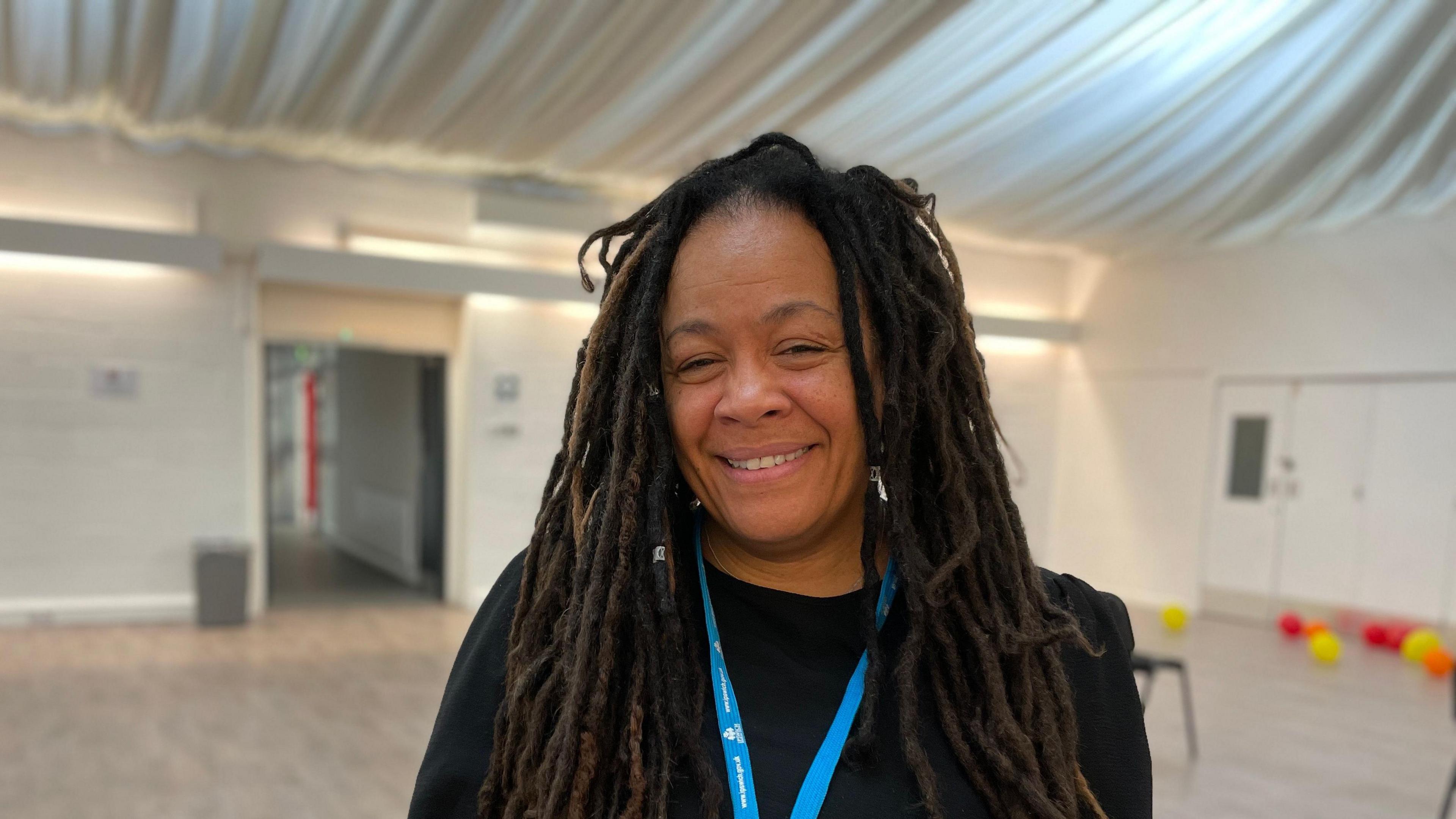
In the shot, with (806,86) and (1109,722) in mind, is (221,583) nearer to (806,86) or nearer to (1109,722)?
(806,86)

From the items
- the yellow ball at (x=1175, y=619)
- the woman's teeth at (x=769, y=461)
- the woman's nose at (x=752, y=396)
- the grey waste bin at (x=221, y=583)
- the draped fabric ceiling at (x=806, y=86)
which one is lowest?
the yellow ball at (x=1175, y=619)

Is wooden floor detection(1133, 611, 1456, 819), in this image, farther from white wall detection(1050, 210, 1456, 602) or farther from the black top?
the black top

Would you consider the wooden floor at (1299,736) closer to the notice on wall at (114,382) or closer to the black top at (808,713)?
the black top at (808,713)

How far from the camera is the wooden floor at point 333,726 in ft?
13.4

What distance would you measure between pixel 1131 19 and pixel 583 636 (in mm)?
5611

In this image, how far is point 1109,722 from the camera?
3.87 feet

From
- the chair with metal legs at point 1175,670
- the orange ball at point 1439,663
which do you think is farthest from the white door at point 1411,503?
the chair with metal legs at point 1175,670

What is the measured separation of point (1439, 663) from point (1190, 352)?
3791 mm

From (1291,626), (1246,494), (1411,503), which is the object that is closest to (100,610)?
(1291,626)

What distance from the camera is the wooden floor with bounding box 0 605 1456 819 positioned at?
4090mm

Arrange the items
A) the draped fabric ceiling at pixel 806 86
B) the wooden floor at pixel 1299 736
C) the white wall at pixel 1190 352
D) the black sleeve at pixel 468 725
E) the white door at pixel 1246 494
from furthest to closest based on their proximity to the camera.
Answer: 1. the white door at pixel 1246 494
2. the white wall at pixel 1190 352
3. the draped fabric ceiling at pixel 806 86
4. the wooden floor at pixel 1299 736
5. the black sleeve at pixel 468 725

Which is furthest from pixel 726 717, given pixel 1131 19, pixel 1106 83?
pixel 1106 83

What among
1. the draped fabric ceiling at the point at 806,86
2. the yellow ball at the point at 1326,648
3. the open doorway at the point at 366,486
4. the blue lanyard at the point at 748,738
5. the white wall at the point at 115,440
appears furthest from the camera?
the open doorway at the point at 366,486

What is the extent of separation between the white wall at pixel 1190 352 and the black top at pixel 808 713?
8.76 metres
